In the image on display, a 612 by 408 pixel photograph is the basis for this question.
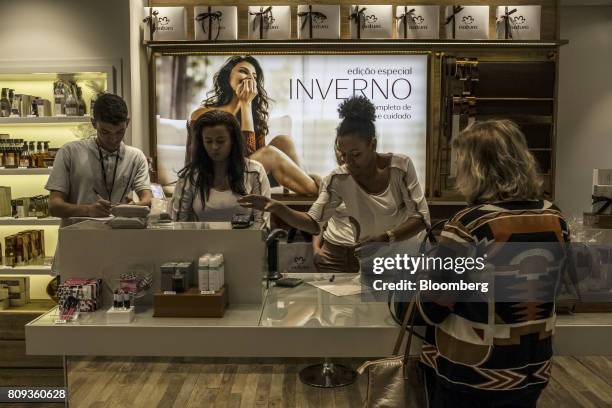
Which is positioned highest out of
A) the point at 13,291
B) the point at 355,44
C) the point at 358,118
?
the point at 355,44

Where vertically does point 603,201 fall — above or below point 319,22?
below

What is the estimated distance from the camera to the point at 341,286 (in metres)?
2.14

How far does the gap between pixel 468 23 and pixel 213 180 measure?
3.01m

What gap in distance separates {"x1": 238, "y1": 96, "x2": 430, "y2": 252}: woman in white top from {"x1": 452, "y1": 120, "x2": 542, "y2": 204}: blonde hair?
111 cm

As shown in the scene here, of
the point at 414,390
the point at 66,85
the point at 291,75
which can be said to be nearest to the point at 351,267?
the point at 414,390

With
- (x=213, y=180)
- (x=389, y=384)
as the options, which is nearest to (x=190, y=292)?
(x=389, y=384)

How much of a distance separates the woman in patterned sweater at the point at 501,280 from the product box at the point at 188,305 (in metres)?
0.71

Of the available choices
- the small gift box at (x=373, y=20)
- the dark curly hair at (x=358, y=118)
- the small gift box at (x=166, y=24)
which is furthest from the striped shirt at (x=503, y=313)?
the small gift box at (x=166, y=24)

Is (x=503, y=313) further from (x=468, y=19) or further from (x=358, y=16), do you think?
(x=468, y=19)

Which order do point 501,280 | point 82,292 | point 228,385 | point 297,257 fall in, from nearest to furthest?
point 501,280 < point 82,292 < point 228,385 < point 297,257

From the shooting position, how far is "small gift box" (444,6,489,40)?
15.0ft

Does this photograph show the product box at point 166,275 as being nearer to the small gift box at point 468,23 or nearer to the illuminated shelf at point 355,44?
the illuminated shelf at point 355,44

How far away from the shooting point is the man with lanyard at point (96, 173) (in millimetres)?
2828

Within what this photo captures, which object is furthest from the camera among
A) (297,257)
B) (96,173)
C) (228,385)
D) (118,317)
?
(297,257)
